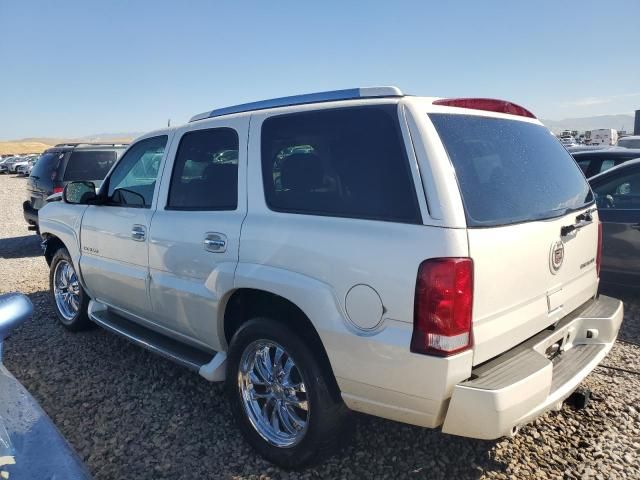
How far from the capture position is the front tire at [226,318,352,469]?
2.51 meters

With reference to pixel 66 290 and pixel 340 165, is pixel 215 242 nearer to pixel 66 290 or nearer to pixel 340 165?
pixel 340 165

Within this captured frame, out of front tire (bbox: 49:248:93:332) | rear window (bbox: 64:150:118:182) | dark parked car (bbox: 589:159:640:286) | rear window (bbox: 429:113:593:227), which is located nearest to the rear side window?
rear window (bbox: 429:113:593:227)

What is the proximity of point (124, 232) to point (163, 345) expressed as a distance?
3.09 feet

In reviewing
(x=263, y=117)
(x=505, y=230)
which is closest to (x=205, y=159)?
(x=263, y=117)

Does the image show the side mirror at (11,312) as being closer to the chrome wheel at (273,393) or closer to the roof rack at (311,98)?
the chrome wheel at (273,393)

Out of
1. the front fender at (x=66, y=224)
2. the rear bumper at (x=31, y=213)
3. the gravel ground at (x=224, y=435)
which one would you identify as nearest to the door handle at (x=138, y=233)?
the front fender at (x=66, y=224)

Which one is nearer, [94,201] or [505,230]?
[505,230]

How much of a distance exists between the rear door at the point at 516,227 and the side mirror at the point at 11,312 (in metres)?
1.84

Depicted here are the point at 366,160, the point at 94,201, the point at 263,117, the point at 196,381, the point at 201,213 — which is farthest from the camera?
the point at 94,201

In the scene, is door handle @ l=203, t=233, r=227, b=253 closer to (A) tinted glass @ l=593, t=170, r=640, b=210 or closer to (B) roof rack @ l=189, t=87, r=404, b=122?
(B) roof rack @ l=189, t=87, r=404, b=122

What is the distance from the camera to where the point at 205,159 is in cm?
332

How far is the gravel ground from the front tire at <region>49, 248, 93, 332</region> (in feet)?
1.55

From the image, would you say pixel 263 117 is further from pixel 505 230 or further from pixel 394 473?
pixel 394 473

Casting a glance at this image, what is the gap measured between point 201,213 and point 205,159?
1.41 ft
